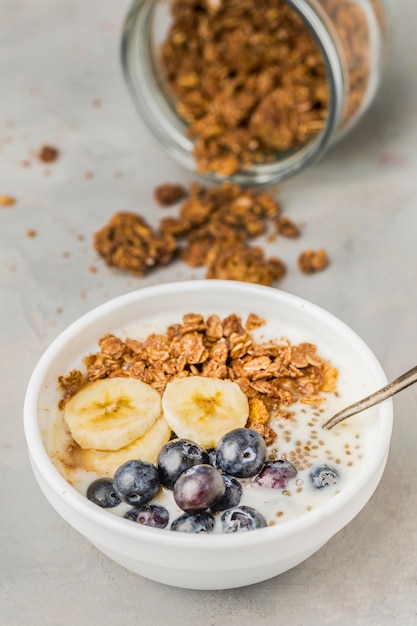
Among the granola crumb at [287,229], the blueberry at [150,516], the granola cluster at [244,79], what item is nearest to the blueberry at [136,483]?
the blueberry at [150,516]

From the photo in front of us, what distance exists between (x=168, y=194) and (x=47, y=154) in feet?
1.08

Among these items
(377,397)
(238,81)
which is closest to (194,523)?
(377,397)

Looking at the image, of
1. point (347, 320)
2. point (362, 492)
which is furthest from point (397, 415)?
point (362, 492)

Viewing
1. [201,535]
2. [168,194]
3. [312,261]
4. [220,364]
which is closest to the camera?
[201,535]

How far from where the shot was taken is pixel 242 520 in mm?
1000

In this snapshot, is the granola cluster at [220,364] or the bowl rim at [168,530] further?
the granola cluster at [220,364]

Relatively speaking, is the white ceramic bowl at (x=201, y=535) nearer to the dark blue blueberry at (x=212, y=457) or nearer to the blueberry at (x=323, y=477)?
the blueberry at (x=323, y=477)

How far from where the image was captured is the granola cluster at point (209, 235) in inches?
65.4

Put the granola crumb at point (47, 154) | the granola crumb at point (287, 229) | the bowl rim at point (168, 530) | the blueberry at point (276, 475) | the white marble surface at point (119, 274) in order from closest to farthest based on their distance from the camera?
the bowl rim at point (168, 530)
the blueberry at point (276, 475)
the white marble surface at point (119, 274)
the granola crumb at point (287, 229)
the granola crumb at point (47, 154)

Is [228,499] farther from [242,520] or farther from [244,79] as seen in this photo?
[244,79]

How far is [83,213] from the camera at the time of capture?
1.83m

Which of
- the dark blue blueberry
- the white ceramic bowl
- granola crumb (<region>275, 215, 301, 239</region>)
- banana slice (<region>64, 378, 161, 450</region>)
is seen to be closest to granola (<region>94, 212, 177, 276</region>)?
granola crumb (<region>275, 215, 301, 239</region>)

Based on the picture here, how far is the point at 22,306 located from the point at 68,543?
1.77 ft

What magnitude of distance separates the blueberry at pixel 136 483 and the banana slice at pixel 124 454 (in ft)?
0.17
